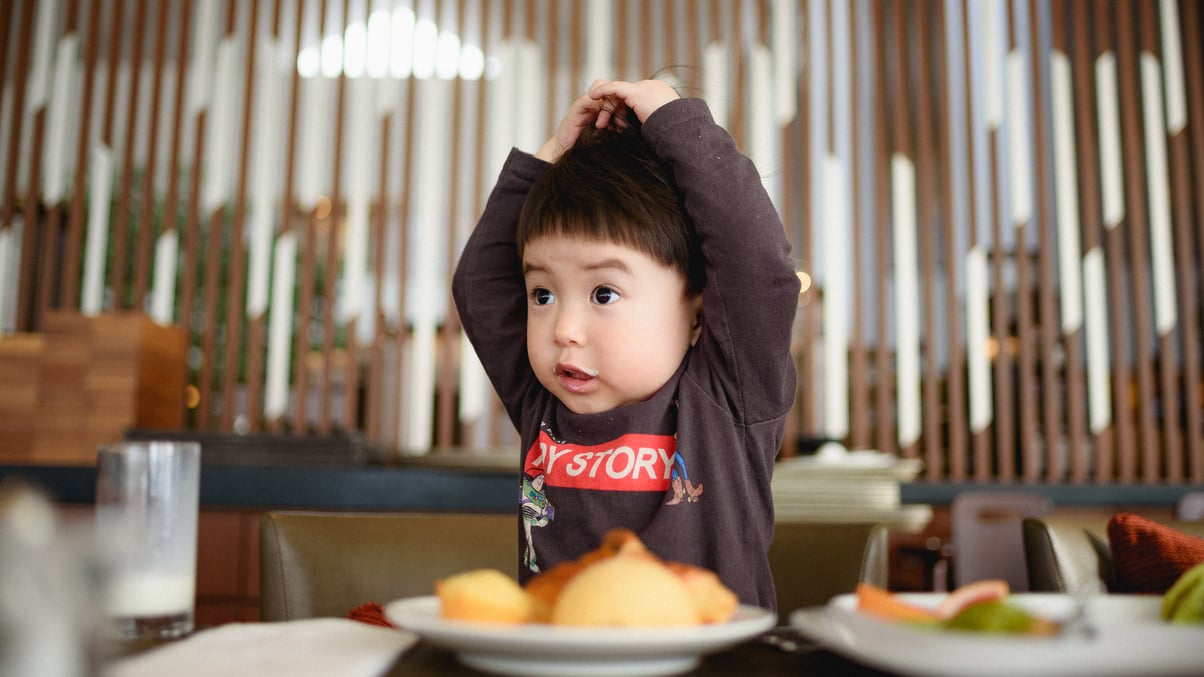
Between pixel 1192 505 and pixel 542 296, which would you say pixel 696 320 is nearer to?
pixel 542 296

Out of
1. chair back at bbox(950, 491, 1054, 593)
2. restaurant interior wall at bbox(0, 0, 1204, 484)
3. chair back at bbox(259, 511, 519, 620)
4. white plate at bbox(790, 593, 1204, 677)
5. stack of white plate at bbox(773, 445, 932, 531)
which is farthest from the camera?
restaurant interior wall at bbox(0, 0, 1204, 484)

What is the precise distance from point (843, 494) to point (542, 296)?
1177 mm

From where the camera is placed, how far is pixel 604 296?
80 centimetres

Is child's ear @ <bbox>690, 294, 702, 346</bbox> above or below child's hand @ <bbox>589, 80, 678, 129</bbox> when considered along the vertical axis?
below

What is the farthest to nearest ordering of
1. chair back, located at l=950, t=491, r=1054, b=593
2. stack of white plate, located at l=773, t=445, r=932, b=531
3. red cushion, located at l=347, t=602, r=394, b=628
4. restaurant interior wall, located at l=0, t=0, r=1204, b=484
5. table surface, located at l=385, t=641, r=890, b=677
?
restaurant interior wall, located at l=0, t=0, r=1204, b=484 < stack of white plate, located at l=773, t=445, r=932, b=531 < chair back, located at l=950, t=491, r=1054, b=593 < red cushion, located at l=347, t=602, r=394, b=628 < table surface, located at l=385, t=641, r=890, b=677

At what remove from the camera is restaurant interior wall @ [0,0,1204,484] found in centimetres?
235

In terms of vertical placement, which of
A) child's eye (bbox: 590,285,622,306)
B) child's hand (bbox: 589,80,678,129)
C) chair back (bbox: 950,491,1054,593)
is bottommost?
chair back (bbox: 950,491,1054,593)

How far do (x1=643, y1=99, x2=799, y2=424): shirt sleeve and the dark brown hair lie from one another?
4cm

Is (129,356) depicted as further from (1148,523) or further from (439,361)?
(1148,523)

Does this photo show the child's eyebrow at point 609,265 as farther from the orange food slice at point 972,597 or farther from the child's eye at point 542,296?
the orange food slice at point 972,597

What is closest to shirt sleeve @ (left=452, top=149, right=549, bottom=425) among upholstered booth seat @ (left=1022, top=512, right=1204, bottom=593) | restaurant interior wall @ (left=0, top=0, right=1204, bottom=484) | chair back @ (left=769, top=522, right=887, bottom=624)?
chair back @ (left=769, top=522, right=887, bottom=624)

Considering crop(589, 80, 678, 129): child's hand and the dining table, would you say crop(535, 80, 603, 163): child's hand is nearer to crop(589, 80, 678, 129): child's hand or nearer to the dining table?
crop(589, 80, 678, 129): child's hand

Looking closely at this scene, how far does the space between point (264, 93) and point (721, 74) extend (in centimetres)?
119

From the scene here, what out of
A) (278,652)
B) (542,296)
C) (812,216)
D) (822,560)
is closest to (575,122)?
(542,296)
